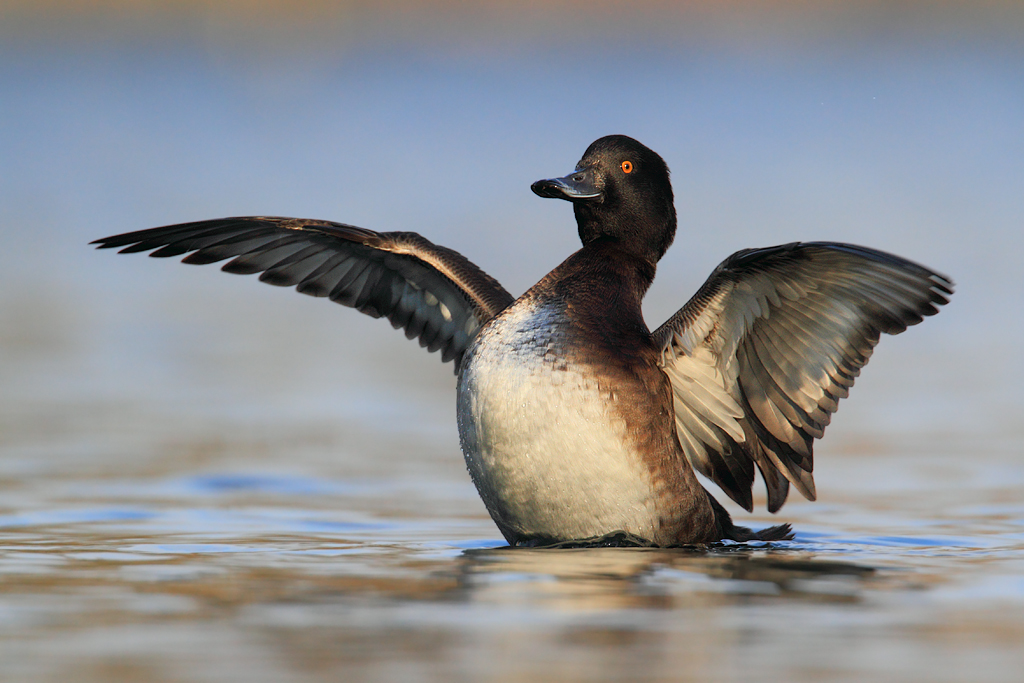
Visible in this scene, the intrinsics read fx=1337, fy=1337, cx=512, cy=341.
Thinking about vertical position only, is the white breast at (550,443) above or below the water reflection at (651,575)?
above

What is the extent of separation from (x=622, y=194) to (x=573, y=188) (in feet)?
0.72

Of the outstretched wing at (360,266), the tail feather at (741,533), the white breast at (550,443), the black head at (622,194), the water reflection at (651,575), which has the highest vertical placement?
the black head at (622,194)

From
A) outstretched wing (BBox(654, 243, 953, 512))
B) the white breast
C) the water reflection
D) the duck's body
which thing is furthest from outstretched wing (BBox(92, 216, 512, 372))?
the water reflection

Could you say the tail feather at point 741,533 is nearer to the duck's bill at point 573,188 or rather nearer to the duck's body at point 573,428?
the duck's body at point 573,428

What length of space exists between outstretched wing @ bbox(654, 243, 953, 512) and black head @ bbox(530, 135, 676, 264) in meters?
0.65

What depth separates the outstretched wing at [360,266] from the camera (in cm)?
585

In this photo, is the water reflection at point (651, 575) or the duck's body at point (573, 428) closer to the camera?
the water reflection at point (651, 575)

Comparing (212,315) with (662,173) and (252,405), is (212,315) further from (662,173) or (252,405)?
(662,173)

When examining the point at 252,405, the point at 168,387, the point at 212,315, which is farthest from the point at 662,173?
the point at 212,315

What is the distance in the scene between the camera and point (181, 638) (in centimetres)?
337

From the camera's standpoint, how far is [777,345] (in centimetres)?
530

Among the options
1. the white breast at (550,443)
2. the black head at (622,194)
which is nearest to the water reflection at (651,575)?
the white breast at (550,443)

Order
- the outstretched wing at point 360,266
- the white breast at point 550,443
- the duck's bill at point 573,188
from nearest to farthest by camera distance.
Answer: the white breast at point 550,443 < the duck's bill at point 573,188 < the outstretched wing at point 360,266

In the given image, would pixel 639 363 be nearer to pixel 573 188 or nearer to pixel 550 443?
pixel 550 443
